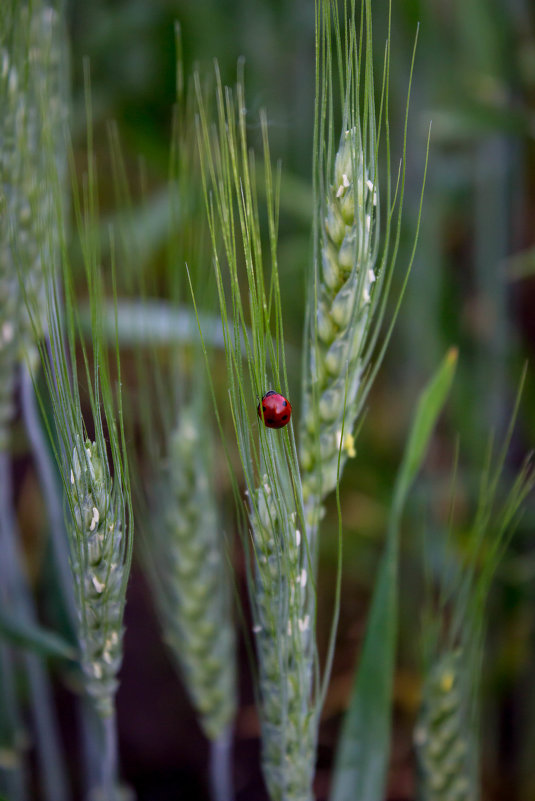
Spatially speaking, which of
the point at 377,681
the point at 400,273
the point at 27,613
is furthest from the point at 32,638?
the point at 400,273

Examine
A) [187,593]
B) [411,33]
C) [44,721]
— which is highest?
[411,33]

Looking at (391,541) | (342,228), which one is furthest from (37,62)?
(391,541)

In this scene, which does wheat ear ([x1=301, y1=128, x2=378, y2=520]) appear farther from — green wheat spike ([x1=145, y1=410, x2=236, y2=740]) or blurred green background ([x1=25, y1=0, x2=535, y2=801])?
blurred green background ([x1=25, y1=0, x2=535, y2=801])

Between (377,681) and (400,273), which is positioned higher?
(400,273)

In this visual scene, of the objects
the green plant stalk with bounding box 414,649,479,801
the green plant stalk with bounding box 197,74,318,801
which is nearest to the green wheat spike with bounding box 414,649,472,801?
the green plant stalk with bounding box 414,649,479,801

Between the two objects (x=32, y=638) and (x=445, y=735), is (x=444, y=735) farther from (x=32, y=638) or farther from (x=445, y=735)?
(x=32, y=638)

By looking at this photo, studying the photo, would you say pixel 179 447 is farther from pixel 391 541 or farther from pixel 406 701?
pixel 406 701
